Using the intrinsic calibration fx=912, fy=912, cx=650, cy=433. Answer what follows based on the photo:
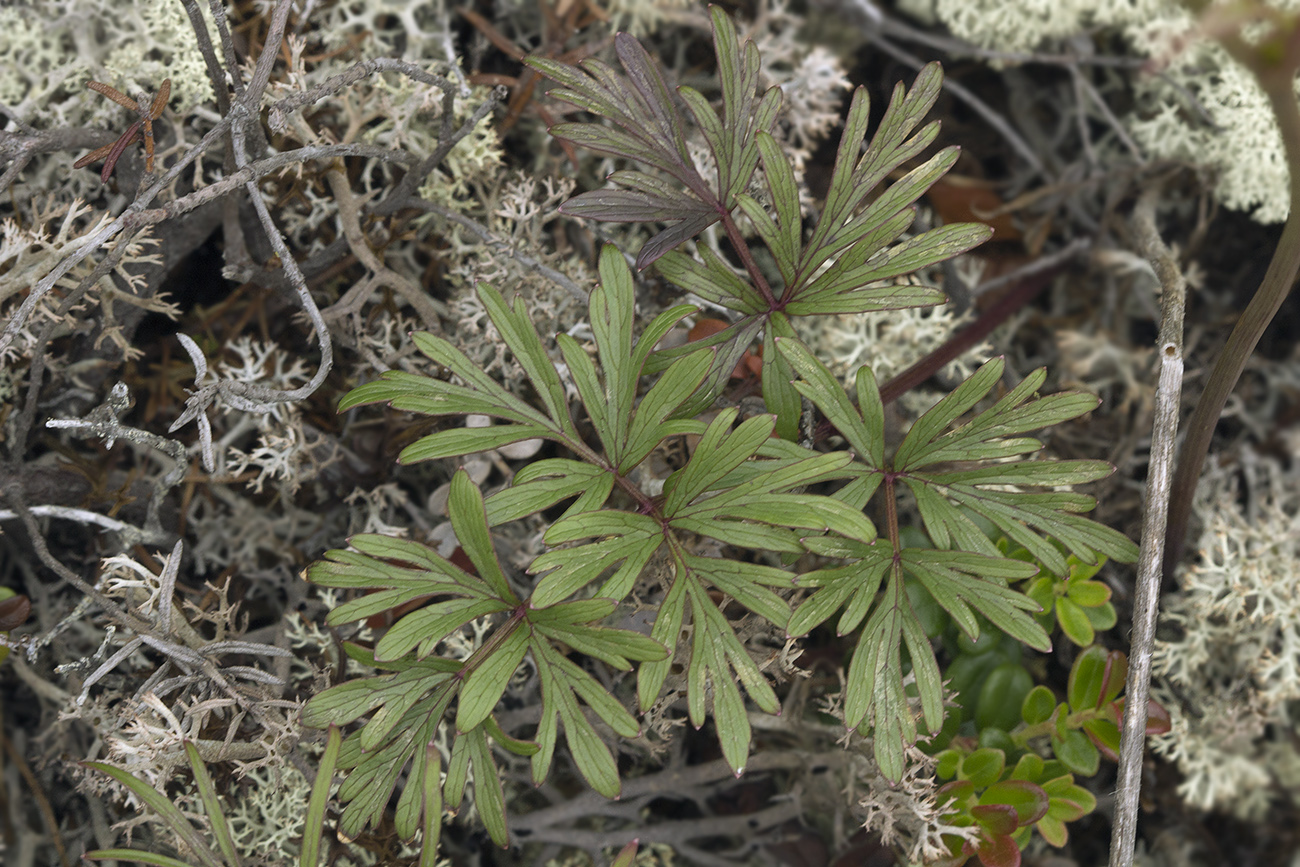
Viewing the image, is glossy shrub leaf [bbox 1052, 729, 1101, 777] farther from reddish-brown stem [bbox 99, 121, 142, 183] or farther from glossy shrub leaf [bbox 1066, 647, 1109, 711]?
reddish-brown stem [bbox 99, 121, 142, 183]

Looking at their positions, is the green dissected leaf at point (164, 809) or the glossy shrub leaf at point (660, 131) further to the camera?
the glossy shrub leaf at point (660, 131)

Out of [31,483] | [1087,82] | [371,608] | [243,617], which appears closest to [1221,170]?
[1087,82]

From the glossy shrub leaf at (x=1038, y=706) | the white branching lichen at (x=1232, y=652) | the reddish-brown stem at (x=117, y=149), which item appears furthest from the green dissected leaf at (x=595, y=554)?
the white branching lichen at (x=1232, y=652)

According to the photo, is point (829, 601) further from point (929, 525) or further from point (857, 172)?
point (857, 172)

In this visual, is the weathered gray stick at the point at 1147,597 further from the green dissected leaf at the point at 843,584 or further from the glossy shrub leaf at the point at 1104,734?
the green dissected leaf at the point at 843,584

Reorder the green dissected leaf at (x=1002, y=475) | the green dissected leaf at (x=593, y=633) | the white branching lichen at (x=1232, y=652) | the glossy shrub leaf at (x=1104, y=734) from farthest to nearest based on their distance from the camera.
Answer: the white branching lichen at (x=1232, y=652)
the glossy shrub leaf at (x=1104, y=734)
the green dissected leaf at (x=1002, y=475)
the green dissected leaf at (x=593, y=633)

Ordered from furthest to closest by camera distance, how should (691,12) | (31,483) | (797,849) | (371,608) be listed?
1. (691,12)
2. (797,849)
3. (31,483)
4. (371,608)

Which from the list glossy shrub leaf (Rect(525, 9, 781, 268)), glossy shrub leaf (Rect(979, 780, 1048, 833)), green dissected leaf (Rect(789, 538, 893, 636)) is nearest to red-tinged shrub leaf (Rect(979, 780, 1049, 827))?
glossy shrub leaf (Rect(979, 780, 1048, 833))
